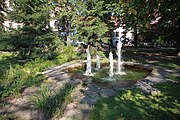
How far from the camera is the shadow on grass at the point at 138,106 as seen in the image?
199 inches

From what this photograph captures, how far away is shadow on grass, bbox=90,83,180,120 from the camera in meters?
5.05

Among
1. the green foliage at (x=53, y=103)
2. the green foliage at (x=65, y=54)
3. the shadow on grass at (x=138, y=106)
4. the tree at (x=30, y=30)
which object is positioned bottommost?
the shadow on grass at (x=138, y=106)

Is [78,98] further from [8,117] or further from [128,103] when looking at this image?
[8,117]

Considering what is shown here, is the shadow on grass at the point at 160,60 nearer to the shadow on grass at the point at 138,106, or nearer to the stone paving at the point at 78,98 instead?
the stone paving at the point at 78,98

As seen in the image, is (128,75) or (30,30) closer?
(128,75)

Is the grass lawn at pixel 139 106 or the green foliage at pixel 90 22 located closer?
the grass lawn at pixel 139 106

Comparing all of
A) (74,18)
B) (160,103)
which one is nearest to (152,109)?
(160,103)

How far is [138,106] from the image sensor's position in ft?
18.5

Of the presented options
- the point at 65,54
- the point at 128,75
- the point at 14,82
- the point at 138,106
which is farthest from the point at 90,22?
the point at 138,106

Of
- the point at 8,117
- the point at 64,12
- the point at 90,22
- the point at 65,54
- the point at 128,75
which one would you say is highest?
the point at 64,12

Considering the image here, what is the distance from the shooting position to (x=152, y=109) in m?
5.39

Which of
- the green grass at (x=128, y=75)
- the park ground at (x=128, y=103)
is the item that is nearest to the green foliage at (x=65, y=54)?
the green grass at (x=128, y=75)

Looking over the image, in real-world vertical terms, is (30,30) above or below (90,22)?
below

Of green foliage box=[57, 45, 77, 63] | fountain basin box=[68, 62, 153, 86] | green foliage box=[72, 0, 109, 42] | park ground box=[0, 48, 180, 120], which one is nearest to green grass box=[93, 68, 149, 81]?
fountain basin box=[68, 62, 153, 86]
